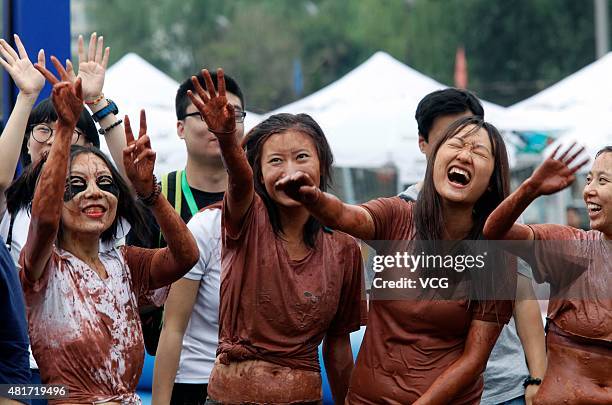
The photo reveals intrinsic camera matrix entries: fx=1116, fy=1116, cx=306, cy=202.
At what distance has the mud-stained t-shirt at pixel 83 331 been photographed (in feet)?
11.3

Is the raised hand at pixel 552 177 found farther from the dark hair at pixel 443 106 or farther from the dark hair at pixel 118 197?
the dark hair at pixel 118 197

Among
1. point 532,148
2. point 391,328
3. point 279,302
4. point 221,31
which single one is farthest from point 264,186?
point 221,31

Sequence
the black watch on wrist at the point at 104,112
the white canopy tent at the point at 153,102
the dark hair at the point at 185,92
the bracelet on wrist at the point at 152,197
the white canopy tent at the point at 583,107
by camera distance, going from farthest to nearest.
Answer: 1. the white canopy tent at the point at 583,107
2. the white canopy tent at the point at 153,102
3. the dark hair at the point at 185,92
4. the black watch on wrist at the point at 104,112
5. the bracelet on wrist at the point at 152,197

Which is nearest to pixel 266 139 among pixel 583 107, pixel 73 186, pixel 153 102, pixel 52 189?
pixel 73 186

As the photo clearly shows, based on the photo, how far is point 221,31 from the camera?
145 feet

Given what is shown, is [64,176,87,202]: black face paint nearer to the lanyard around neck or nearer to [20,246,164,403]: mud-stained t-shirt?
[20,246,164,403]: mud-stained t-shirt

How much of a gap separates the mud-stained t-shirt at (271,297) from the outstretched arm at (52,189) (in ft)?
1.84

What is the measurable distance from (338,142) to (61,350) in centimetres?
818

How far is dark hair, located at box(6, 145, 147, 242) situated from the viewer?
3807 mm

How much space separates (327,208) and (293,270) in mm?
443

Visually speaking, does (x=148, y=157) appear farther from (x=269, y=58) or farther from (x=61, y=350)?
(x=269, y=58)

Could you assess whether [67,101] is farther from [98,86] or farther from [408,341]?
[408,341]

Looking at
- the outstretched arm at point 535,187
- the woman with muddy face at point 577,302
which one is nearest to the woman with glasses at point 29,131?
the outstretched arm at point 535,187

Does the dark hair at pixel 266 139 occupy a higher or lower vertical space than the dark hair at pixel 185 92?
lower
